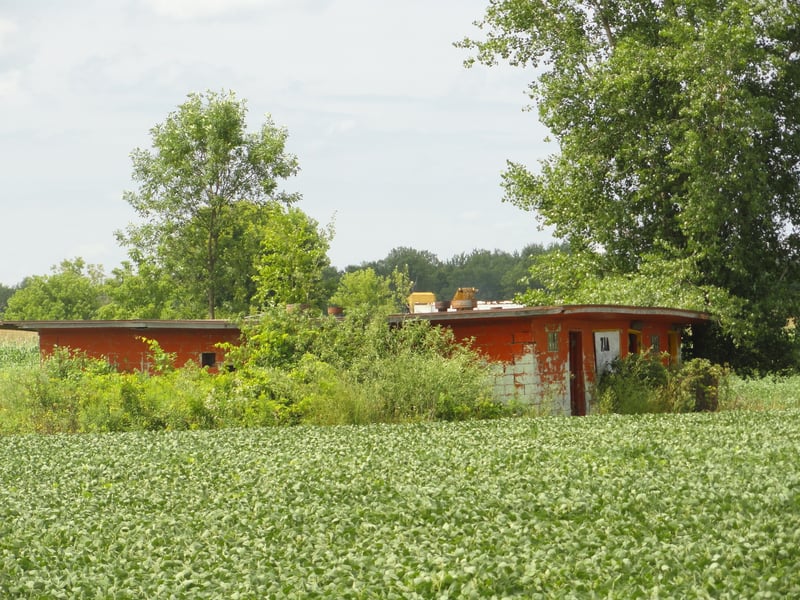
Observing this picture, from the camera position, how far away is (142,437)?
17297mm

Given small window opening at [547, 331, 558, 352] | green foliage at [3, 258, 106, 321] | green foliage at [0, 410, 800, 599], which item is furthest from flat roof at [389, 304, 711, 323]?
green foliage at [3, 258, 106, 321]

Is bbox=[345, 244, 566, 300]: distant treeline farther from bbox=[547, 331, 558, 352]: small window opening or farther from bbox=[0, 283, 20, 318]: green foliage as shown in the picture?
bbox=[547, 331, 558, 352]: small window opening

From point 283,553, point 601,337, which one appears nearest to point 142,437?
point 283,553

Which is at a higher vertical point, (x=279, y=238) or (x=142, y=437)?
(x=279, y=238)

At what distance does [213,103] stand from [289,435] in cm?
3315

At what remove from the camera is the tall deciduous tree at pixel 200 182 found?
4703 centimetres

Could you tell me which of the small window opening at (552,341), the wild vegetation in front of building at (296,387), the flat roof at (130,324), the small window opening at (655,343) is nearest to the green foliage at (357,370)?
the wild vegetation in front of building at (296,387)

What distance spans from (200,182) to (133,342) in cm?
2492

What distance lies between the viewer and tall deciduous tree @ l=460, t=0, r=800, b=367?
28469 mm

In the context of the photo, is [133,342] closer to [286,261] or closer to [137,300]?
[286,261]

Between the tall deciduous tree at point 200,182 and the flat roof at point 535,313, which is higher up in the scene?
the tall deciduous tree at point 200,182

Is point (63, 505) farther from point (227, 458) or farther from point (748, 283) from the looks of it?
point (748, 283)

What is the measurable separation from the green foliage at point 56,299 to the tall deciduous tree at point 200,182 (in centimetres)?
3469

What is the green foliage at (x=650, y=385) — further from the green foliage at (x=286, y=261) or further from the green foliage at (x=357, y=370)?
the green foliage at (x=286, y=261)
